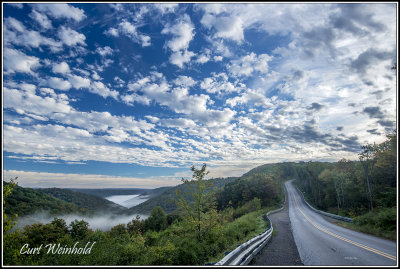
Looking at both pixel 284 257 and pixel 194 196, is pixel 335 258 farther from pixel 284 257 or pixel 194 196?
pixel 194 196

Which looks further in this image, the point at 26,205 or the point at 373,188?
the point at 26,205

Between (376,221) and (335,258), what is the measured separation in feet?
42.2

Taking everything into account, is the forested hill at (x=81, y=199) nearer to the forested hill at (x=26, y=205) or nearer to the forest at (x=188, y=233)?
the forested hill at (x=26, y=205)

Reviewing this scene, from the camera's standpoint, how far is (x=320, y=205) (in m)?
61.3

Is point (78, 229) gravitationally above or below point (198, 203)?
below

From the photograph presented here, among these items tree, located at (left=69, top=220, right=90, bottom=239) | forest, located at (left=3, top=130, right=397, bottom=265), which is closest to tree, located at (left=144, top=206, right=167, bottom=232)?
forest, located at (left=3, top=130, right=397, bottom=265)

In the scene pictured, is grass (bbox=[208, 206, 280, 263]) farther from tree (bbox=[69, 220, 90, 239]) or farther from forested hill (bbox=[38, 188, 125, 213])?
forested hill (bbox=[38, 188, 125, 213])

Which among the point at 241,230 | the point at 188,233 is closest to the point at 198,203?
the point at 188,233

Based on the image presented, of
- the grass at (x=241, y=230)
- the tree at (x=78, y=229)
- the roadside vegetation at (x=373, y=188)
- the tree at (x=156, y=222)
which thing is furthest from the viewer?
the tree at (x=156, y=222)

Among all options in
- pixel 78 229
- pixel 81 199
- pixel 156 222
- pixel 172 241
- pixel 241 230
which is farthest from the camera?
pixel 81 199

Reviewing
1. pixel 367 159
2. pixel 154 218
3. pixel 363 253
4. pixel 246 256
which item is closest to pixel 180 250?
pixel 246 256

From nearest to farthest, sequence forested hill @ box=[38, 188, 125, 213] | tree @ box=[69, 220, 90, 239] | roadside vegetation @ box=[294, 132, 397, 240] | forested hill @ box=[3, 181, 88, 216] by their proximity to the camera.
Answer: roadside vegetation @ box=[294, 132, 397, 240]
tree @ box=[69, 220, 90, 239]
forested hill @ box=[3, 181, 88, 216]
forested hill @ box=[38, 188, 125, 213]

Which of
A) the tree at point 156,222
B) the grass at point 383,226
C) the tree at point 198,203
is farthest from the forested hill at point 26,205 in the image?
the grass at point 383,226

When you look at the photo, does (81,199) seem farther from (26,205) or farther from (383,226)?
(383,226)
